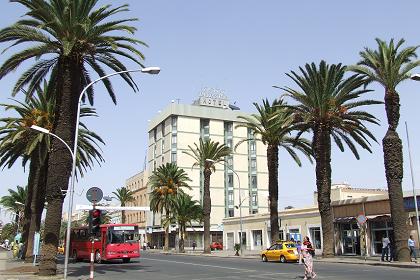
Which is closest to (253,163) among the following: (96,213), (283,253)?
(283,253)

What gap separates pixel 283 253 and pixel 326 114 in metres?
11.4

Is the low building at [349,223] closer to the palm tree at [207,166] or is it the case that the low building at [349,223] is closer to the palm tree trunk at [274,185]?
the palm tree trunk at [274,185]

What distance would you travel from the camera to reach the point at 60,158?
23.7m

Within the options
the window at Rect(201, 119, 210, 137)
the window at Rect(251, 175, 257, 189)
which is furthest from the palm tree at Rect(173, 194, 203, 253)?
the window at Rect(251, 175, 257, 189)

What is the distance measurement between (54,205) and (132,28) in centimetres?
988

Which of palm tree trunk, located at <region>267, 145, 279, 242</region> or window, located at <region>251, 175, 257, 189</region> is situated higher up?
window, located at <region>251, 175, 257, 189</region>

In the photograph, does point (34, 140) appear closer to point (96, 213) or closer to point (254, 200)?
point (96, 213)

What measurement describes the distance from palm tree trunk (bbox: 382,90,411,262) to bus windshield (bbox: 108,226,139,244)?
18.9 metres

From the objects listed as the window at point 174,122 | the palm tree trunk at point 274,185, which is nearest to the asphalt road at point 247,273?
the palm tree trunk at point 274,185

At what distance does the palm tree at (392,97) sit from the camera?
31.5 metres

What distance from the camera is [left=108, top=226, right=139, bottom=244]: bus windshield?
35.4 meters

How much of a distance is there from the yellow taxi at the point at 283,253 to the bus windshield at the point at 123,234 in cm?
1042

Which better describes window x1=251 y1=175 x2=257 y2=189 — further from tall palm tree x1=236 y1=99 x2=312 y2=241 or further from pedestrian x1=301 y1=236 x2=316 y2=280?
pedestrian x1=301 y1=236 x2=316 y2=280

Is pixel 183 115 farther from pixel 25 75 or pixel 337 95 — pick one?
pixel 25 75
